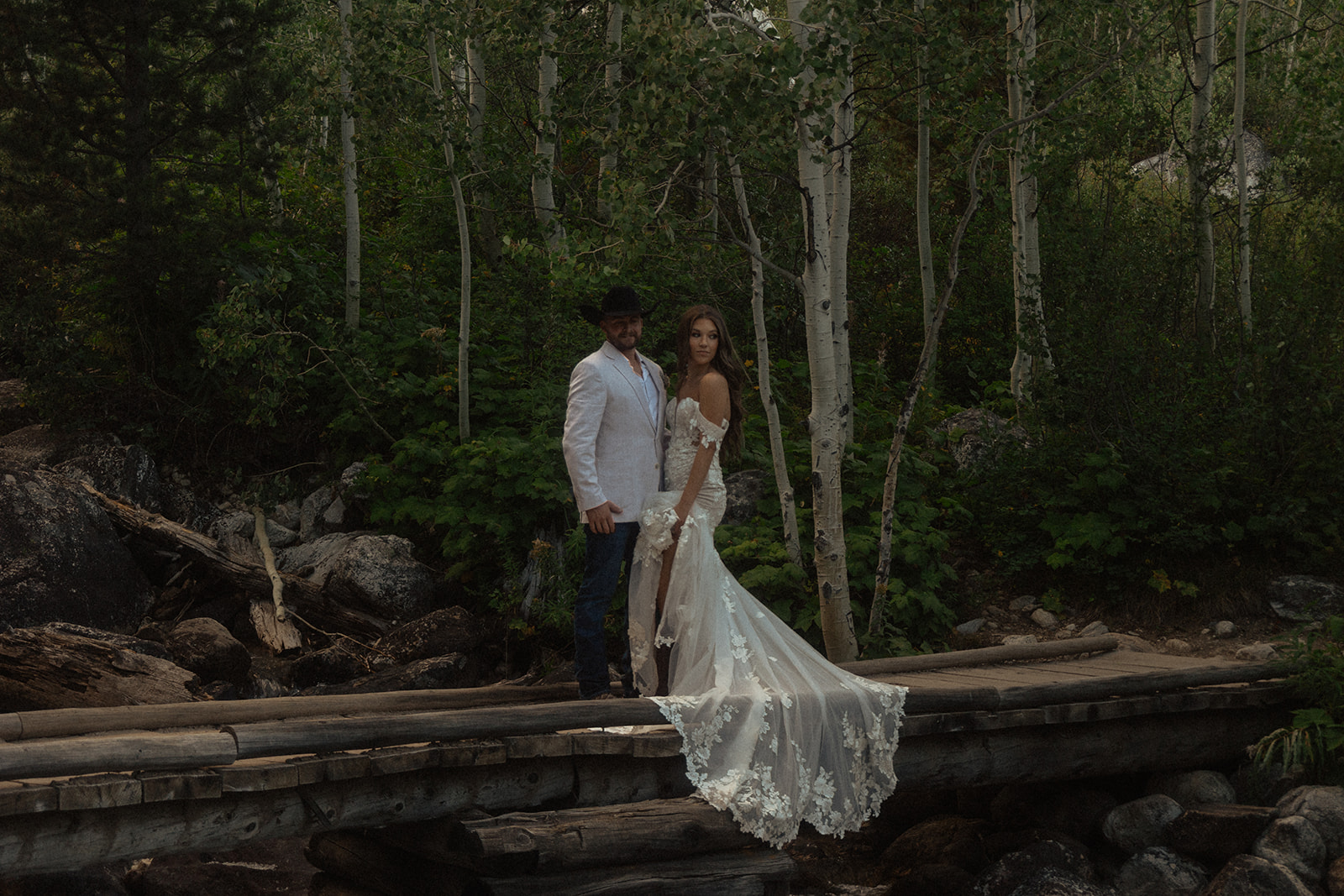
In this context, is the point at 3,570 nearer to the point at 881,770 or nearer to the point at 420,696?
the point at 420,696

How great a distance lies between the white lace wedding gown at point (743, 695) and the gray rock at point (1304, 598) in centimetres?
448

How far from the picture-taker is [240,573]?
34.5 feet

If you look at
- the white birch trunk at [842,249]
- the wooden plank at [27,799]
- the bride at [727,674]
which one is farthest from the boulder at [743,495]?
the wooden plank at [27,799]

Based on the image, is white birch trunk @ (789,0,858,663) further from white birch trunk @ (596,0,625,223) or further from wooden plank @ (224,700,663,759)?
wooden plank @ (224,700,663,759)

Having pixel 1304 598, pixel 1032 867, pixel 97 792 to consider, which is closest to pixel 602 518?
pixel 97 792

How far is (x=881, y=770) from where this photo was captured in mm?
5617

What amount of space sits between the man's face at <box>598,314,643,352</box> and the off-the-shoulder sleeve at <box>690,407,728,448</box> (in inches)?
18.6

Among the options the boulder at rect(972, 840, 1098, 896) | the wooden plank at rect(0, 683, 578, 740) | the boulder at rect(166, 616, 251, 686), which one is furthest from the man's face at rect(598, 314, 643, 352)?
the boulder at rect(166, 616, 251, 686)

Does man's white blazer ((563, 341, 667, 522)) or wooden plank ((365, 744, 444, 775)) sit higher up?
man's white blazer ((563, 341, 667, 522))

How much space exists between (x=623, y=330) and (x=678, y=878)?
2.58m

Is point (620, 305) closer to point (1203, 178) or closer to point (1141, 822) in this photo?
point (1141, 822)

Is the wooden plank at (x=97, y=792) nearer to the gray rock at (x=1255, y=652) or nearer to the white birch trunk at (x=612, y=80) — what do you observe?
the white birch trunk at (x=612, y=80)

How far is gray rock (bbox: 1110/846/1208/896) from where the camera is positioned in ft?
20.2

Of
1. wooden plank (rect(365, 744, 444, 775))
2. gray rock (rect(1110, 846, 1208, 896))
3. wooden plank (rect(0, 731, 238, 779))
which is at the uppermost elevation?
wooden plank (rect(0, 731, 238, 779))
